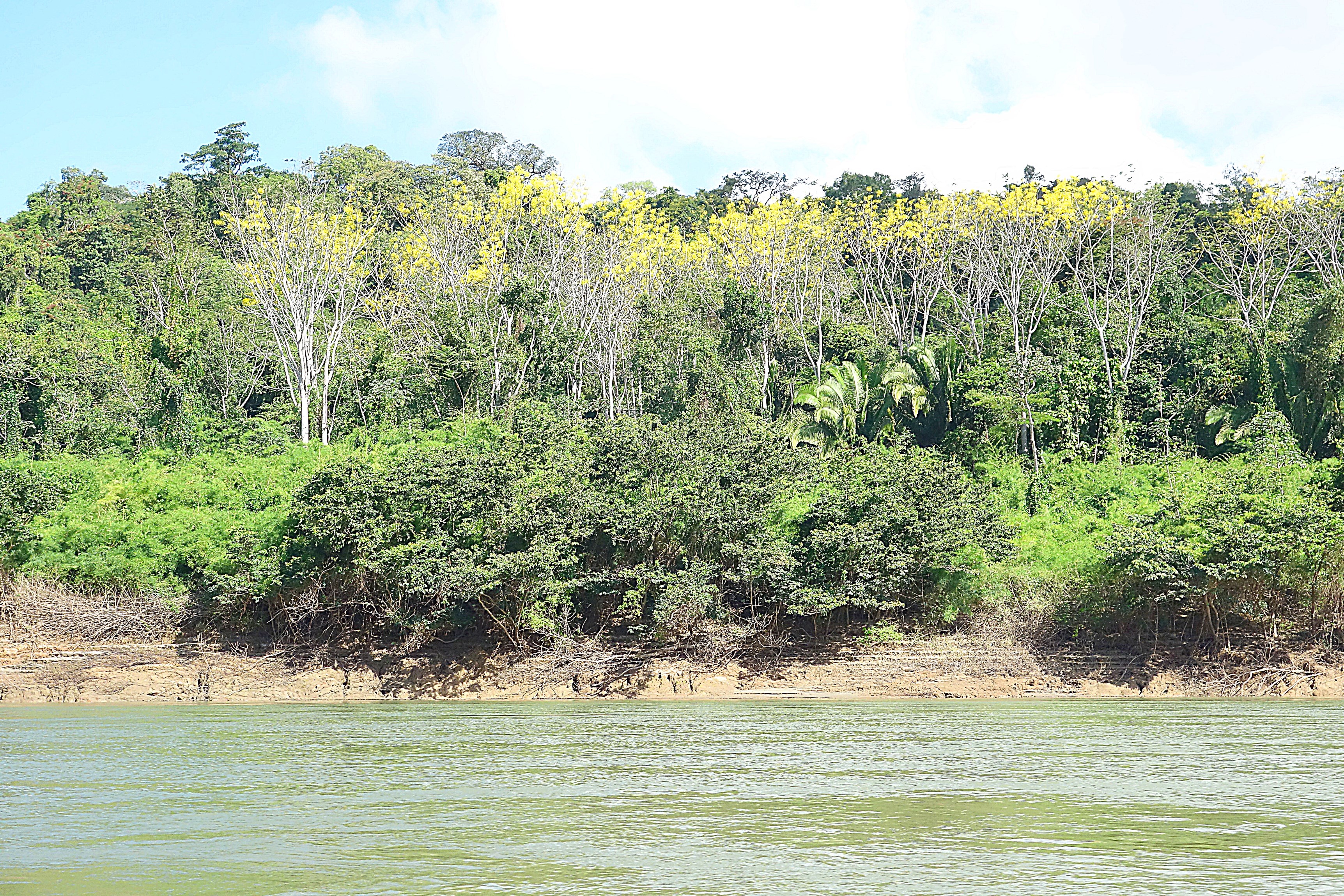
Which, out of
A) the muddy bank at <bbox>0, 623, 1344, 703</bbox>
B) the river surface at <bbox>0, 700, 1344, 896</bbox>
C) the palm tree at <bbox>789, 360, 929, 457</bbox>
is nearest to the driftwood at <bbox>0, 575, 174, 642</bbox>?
the muddy bank at <bbox>0, 623, 1344, 703</bbox>

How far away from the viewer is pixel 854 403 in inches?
1604

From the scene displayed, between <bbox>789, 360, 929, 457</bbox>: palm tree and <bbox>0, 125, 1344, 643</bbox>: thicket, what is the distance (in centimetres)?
12

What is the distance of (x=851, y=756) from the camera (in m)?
16.4

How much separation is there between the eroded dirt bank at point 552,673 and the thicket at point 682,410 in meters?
0.86

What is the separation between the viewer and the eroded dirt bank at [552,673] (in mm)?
28094

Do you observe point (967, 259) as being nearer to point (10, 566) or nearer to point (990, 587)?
point (990, 587)

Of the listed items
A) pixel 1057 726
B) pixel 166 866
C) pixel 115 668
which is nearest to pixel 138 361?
pixel 115 668

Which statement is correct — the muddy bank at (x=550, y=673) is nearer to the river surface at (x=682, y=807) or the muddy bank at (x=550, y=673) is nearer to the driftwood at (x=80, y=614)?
the driftwood at (x=80, y=614)

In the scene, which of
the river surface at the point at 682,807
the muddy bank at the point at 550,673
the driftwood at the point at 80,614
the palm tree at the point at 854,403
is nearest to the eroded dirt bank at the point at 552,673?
the muddy bank at the point at 550,673

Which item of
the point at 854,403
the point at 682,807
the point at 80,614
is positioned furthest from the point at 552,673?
the point at 682,807

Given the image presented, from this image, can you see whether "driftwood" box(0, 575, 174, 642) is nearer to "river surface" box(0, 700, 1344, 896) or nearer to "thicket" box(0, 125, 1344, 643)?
"thicket" box(0, 125, 1344, 643)

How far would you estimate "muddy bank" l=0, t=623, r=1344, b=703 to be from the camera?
92.2ft

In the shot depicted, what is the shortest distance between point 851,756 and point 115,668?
766 inches

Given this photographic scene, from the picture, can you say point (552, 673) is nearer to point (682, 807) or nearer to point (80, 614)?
point (80, 614)
